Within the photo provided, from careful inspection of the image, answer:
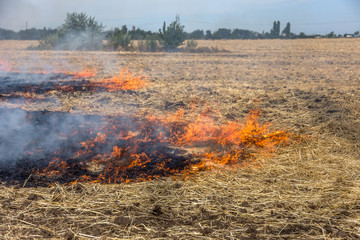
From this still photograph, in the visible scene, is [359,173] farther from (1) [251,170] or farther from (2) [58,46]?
(2) [58,46]

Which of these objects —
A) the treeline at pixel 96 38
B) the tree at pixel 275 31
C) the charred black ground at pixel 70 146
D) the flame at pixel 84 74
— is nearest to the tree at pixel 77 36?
the treeline at pixel 96 38

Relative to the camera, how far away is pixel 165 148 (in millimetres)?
4785

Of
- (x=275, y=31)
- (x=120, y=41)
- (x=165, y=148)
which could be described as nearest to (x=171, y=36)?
(x=120, y=41)

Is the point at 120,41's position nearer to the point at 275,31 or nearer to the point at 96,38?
the point at 96,38

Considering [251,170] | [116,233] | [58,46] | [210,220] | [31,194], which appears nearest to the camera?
[116,233]

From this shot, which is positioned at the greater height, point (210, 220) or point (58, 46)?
point (58, 46)

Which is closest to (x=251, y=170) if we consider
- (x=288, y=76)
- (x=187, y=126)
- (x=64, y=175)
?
(x=187, y=126)

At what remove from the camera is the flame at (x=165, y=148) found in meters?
4.01

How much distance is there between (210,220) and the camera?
9.31 feet

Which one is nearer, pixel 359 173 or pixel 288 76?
pixel 359 173

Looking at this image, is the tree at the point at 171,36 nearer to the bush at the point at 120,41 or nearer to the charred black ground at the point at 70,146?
the bush at the point at 120,41

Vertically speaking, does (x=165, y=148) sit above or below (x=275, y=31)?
below

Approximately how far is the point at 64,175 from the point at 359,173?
387 centimetres

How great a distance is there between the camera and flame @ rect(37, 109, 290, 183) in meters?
4.01
